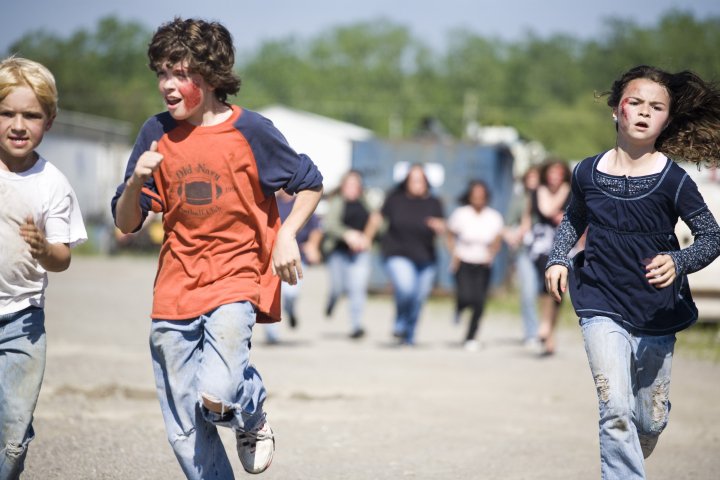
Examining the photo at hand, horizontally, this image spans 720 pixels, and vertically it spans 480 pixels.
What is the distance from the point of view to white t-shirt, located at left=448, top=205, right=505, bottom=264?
1382 centimetres

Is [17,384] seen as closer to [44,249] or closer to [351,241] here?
[44,249]

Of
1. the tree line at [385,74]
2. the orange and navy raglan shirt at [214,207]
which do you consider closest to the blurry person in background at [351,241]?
the orange and navy raglan shirt at [214,207]

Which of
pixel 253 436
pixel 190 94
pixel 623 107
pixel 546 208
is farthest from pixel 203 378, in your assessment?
pixel 546 208

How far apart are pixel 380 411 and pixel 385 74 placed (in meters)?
97.2

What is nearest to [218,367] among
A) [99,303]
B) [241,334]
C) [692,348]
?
[241,334]

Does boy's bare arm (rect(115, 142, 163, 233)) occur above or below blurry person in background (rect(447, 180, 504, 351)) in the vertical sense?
above

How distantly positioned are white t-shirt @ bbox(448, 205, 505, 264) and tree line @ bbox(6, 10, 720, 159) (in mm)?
82506

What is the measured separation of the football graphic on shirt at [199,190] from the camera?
4625 millimetres

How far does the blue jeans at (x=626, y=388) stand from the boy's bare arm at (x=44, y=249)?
2251 mm

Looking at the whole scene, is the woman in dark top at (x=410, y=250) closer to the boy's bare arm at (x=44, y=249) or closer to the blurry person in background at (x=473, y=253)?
the blurry person in background at (x=473, y=253)

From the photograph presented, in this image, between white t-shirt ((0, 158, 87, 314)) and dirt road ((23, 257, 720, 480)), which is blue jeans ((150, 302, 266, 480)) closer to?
white t-shirt ((0, 158, 87, 314))

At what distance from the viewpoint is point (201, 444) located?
4621 millimetres

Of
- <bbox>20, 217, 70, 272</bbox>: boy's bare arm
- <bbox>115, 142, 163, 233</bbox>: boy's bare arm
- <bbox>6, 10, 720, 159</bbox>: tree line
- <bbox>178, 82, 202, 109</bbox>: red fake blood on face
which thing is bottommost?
<bbox>6, 10, 720, 159</bbox>: tree line

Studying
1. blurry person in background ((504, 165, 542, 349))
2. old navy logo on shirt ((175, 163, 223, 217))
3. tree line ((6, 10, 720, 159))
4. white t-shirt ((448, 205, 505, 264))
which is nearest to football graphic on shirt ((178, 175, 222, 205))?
old navy logo on shirt ((175, 163, 223, 217))
